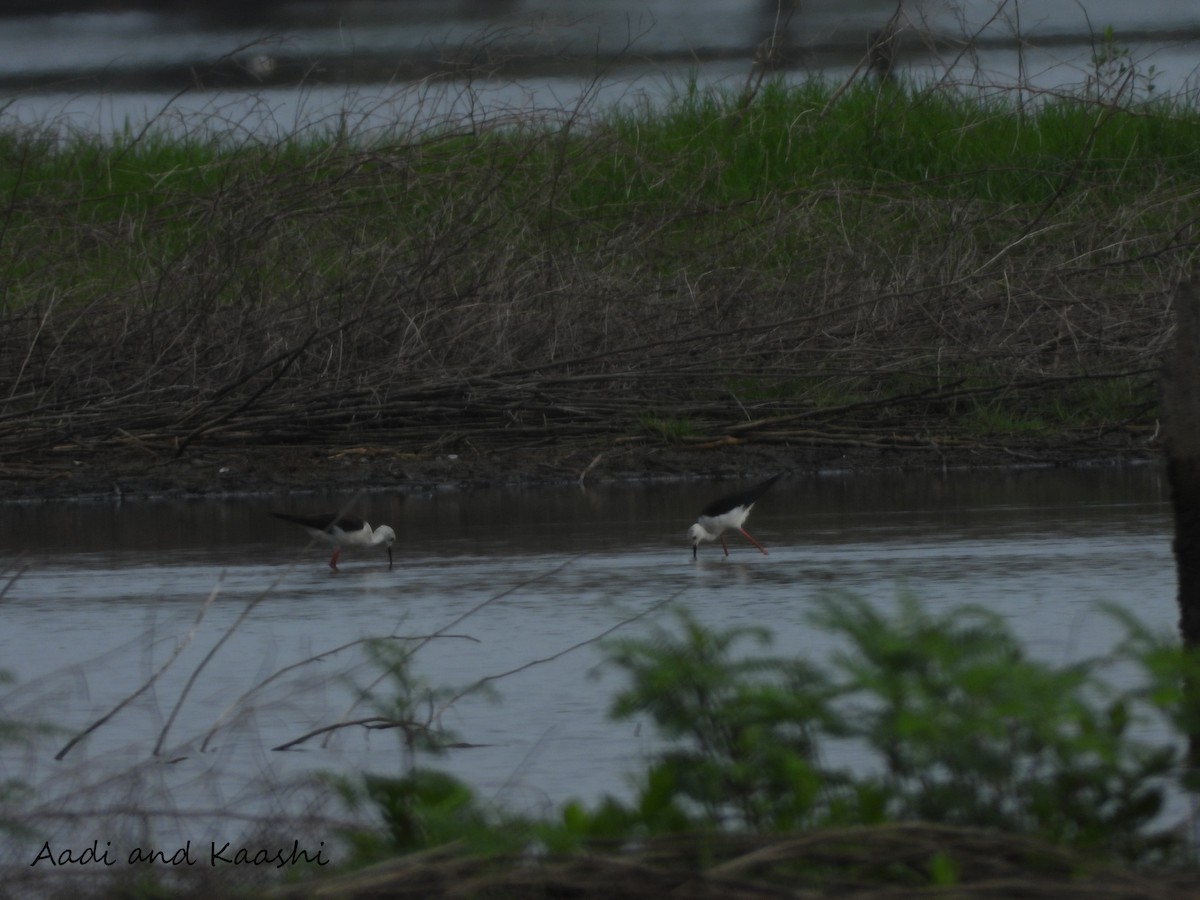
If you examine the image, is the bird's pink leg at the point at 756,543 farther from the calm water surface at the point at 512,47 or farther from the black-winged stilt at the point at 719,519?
the calm water surface at the point at 512,47

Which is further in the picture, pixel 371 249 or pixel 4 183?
pixel 4 183

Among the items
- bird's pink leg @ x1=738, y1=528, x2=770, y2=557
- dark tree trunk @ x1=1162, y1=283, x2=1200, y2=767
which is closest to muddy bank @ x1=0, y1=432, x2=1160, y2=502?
bird's pink leg @ x1=738, y1=528, x2=770, y2=557

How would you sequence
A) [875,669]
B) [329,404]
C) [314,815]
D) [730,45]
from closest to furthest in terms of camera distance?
[875,669]
[314,815]
[329,404]
[730,45]

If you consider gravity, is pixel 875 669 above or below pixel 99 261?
below

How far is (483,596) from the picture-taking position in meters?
8.63

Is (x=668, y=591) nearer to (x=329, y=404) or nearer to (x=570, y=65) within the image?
(x=329, y=404)

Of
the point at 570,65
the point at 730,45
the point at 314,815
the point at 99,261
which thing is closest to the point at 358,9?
the point at 570,65

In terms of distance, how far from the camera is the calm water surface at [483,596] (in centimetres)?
580

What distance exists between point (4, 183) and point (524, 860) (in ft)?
57.1

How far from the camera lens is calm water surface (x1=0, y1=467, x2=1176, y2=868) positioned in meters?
5.80

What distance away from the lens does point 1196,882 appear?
367 cm

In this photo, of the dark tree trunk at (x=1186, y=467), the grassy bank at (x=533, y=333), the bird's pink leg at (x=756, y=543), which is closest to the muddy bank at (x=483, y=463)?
the grassy bank at (x=533, y=333)

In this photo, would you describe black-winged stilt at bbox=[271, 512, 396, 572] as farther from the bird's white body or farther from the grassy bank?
the grassy bank

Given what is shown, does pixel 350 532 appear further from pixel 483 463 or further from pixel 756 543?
pixel 483 463
